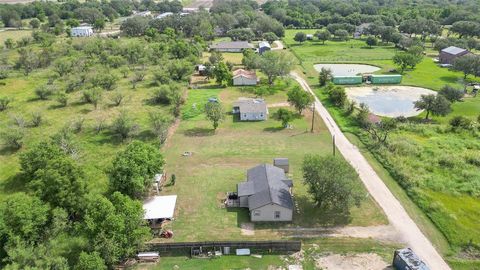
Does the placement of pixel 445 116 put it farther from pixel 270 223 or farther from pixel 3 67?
pixel 3 67

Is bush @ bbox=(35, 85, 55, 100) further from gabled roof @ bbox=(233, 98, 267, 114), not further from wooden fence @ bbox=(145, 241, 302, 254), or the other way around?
wooden fence @ bbox=(145, 241, 302, 254)

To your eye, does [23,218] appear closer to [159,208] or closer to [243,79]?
[159,208]

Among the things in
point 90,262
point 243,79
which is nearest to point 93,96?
point 243,79

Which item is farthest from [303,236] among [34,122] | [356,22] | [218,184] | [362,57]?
[356,22]

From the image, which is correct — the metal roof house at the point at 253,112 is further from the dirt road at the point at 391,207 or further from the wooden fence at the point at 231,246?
the wooden fence at the point at 231,246

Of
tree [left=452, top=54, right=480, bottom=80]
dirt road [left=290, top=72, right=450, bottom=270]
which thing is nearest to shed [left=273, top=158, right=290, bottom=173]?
dirt road [left=290, top=72, right=450, bottom=270]

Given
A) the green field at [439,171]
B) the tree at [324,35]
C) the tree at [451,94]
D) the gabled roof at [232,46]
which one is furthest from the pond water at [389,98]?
the tree at [324,35]
